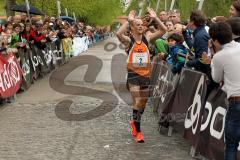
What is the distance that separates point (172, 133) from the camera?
8.96 meters

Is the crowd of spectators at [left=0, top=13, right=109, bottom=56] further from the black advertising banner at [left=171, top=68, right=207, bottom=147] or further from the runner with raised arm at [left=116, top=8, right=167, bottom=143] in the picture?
the black advertising banner at [left=171, top=68, right=207, bottom=147]

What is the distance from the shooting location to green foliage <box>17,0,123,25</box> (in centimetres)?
4325

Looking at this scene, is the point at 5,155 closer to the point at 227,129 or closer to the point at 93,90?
the point at 227,129

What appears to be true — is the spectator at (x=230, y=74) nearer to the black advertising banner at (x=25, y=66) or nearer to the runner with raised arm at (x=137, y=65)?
the runner with raised arm at (x=137, y=65)

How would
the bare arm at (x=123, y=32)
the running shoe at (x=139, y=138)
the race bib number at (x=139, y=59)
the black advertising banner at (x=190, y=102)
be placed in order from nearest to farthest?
1. the black advertising banner at (x=190, y=102)
2. the running shoe at (x=139, y=138)
3. the race bib number at (x=139, y=59)
4. the bare arm at (x=123, y=32)

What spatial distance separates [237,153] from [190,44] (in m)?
3.00

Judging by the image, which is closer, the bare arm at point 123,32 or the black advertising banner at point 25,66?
the bare arm at point 123,32

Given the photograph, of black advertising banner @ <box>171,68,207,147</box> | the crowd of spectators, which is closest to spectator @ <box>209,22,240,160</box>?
black advertising banner @ <box>171,68,207,147</box>

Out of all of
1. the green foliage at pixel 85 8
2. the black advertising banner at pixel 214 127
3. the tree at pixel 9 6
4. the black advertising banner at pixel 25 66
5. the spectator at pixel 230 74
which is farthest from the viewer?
the green foliage at pixel 85 8

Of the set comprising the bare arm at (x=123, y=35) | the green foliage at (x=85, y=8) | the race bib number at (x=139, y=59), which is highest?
the bare arm at (x=123, y=35)

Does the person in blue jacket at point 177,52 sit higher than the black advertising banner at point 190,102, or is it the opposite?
the person in blue jacket at point 177,52

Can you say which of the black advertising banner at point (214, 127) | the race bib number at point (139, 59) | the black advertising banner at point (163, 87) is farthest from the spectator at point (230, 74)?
the black advertising banner at point (163, 87)

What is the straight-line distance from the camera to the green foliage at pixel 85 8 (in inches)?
1703

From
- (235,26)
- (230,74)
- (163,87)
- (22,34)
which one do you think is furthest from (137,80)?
(22,34)
